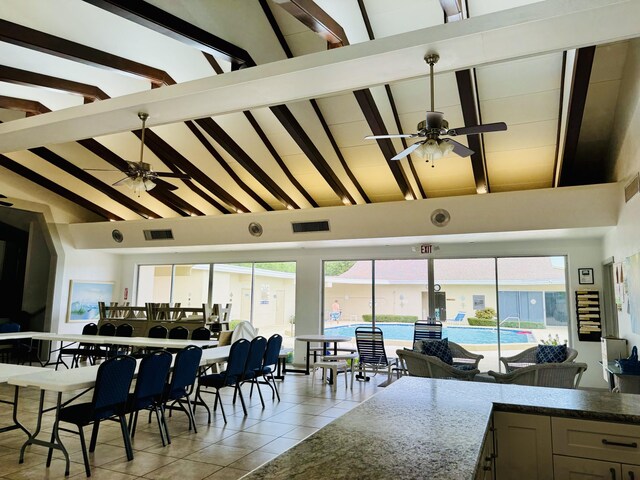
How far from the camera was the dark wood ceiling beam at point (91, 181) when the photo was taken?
869 cm

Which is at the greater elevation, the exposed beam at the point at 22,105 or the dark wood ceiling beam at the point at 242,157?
the exposed beam at the point at 22,105

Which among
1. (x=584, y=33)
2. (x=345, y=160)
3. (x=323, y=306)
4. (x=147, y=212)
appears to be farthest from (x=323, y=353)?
(x=584, y=33)

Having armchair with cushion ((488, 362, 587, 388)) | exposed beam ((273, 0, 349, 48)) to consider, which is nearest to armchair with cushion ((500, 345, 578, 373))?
armchair with cushion ((488, 362, 587, 388))

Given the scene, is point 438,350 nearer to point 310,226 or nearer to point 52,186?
point 310,226

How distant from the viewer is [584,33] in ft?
11.1

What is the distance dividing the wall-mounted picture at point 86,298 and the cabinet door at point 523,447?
11278 mm

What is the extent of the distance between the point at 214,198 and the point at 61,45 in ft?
18.2

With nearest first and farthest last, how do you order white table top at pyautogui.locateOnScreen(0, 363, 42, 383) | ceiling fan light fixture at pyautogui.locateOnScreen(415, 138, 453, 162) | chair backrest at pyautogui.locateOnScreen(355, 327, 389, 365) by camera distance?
ceiling fan light fixture at pyautogui.locateOnScreen(415, 138, 453, 162)
white table top at pyautogui.locateOnScreen(0, 363, 42, 383)
chair backrest at pyautogui.locateOnScreen(355, 327, 389, 365)

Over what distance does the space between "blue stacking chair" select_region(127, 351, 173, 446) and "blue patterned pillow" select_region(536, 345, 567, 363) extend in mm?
5169

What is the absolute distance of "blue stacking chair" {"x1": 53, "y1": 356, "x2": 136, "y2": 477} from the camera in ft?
12.7

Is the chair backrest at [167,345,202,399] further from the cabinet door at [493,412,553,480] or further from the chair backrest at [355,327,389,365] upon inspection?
the chair backrest at [355,327,389,365]

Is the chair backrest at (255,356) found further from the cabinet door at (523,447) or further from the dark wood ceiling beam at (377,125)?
the cabinet door at (523,447)

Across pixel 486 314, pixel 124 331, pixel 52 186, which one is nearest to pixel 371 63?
pixel 486 314

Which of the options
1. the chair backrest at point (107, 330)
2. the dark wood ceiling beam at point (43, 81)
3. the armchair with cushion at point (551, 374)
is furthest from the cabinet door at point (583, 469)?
the chair backrest at point (107, 330)
